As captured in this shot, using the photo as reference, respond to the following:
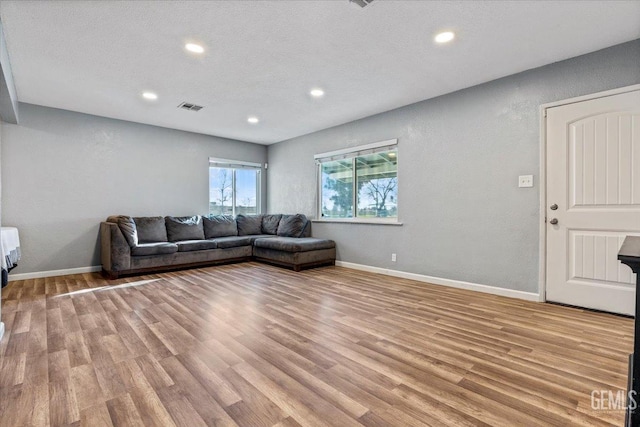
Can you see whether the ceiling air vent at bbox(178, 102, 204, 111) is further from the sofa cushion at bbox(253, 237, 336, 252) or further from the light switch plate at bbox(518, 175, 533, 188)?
the light switch plate at bbox(518, 175, 533, 188)

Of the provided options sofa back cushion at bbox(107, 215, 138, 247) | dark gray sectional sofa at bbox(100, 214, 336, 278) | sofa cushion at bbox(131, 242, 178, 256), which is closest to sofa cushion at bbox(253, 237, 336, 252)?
dark gray sectional sofa at bbox(100, 214, 336, 278)

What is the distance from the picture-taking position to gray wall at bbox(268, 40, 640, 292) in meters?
3.10

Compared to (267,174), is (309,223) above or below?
below

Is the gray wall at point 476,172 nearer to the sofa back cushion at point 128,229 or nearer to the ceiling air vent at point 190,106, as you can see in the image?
the ceiling air vent at point 190,106

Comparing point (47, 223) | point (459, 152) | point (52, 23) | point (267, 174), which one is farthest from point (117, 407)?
point (267, 174)

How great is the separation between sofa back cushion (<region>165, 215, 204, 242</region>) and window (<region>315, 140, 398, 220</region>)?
7.47 ft

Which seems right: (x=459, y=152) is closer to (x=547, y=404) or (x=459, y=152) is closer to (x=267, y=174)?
(x=547, y=404)

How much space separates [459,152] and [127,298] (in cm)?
426

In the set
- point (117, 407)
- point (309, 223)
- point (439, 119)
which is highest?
point (439, 119)

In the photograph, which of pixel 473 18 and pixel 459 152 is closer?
pixel 473 18

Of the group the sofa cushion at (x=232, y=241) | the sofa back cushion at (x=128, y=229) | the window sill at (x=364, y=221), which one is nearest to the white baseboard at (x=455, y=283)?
the window sill at (x=364, y=221)

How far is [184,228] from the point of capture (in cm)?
538

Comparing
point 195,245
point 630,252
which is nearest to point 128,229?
point 195,245

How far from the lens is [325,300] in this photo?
3273mm
